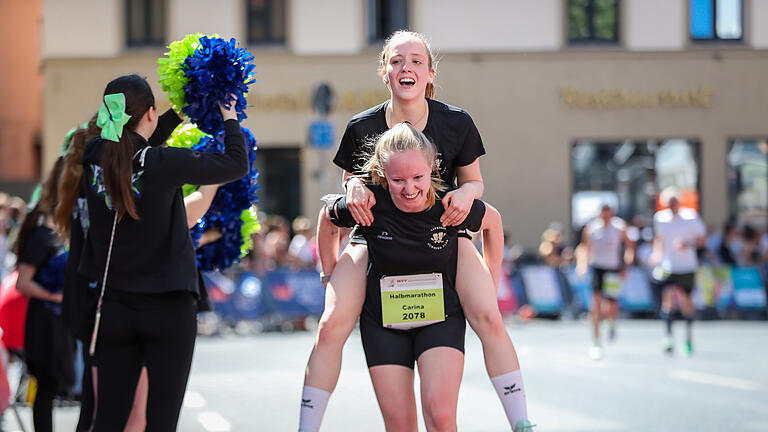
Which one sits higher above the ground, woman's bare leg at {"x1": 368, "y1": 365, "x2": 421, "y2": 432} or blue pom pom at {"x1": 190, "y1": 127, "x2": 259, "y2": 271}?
blue pom pom at {"x1": 190, "y1": 127, "x2": 259, "y2": 271}

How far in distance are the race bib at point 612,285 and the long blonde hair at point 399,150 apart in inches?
443

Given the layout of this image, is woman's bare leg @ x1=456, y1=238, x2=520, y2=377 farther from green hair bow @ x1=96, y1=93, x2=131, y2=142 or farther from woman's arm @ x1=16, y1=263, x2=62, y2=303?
woman's arm @ x1=16, y1=263, x2=62, y2=303

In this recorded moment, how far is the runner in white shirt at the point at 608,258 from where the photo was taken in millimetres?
16172

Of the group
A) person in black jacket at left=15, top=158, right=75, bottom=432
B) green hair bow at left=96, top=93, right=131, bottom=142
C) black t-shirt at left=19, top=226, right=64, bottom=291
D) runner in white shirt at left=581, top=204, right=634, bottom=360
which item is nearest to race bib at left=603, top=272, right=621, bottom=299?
runner in white shirt at left=581, top=204, right=634, bottom=360

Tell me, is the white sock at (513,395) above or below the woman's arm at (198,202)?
below

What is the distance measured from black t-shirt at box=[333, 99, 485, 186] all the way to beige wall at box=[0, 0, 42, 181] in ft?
105

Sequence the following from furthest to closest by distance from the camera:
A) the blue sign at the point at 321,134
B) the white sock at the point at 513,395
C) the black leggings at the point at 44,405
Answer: the blue sign at the point at 321,134 → the black leggings at the point at 44,405 → the white sock at the point at 513,395

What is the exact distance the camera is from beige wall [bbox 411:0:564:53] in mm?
27844

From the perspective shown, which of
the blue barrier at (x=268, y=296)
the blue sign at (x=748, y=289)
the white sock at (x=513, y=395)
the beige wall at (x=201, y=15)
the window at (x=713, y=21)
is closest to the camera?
the white sock at (x=513, y=395)

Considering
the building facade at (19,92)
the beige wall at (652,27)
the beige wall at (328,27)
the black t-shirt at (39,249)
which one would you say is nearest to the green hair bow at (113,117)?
the black t-shirt at (39,249)

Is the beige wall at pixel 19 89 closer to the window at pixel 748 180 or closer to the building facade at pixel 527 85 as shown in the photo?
the building facade at pixel 527 85

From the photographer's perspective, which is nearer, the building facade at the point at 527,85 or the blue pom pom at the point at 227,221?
the blue pom pom at the point at 227,221

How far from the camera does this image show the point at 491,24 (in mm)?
27922

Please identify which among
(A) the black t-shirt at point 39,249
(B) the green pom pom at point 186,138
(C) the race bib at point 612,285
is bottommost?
(C) the race bib at point 612,285
